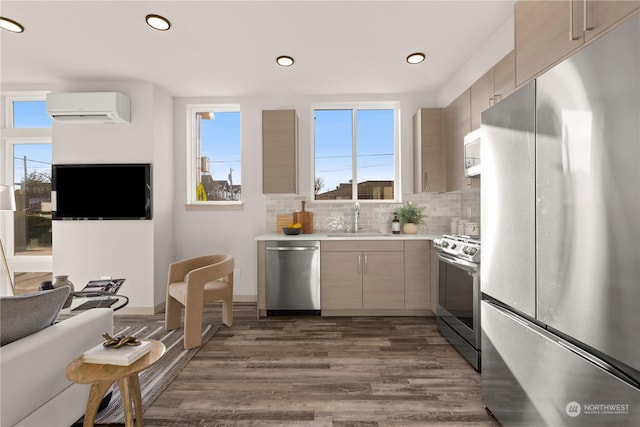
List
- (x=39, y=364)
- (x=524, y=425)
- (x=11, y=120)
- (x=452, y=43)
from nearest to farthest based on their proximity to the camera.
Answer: (x=39, y=364)
(x=524, y=425)
(x=452, y=43)
(x=11, y=120)

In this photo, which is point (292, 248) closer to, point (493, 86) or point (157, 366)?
point (157, 366)

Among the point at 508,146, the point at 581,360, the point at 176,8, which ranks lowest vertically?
the point at 581,360

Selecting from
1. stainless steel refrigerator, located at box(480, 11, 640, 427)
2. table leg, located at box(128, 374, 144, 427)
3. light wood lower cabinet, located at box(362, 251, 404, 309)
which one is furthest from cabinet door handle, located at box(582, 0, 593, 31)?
light wood lower cabinet, located at box(362, 251, 404, 309)

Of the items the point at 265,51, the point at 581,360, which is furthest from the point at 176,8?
the point at 581,360

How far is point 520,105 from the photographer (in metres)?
1.58

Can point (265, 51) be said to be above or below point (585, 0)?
above

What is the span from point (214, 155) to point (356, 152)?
6.53 ft

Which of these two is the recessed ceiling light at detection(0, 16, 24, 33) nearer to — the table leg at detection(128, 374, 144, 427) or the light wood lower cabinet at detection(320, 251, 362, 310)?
the table leg at detection(128, 374, 144, 427)

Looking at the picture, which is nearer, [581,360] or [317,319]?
[581,360]

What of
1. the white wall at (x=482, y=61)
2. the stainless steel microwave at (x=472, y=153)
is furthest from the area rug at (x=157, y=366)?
the white wall at (x=482, y=61)

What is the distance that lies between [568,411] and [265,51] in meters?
3.36

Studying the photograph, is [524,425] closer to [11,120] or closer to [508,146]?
[508,146]

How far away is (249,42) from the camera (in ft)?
9.85

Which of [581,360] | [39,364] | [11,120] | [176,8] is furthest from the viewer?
[11,120]
